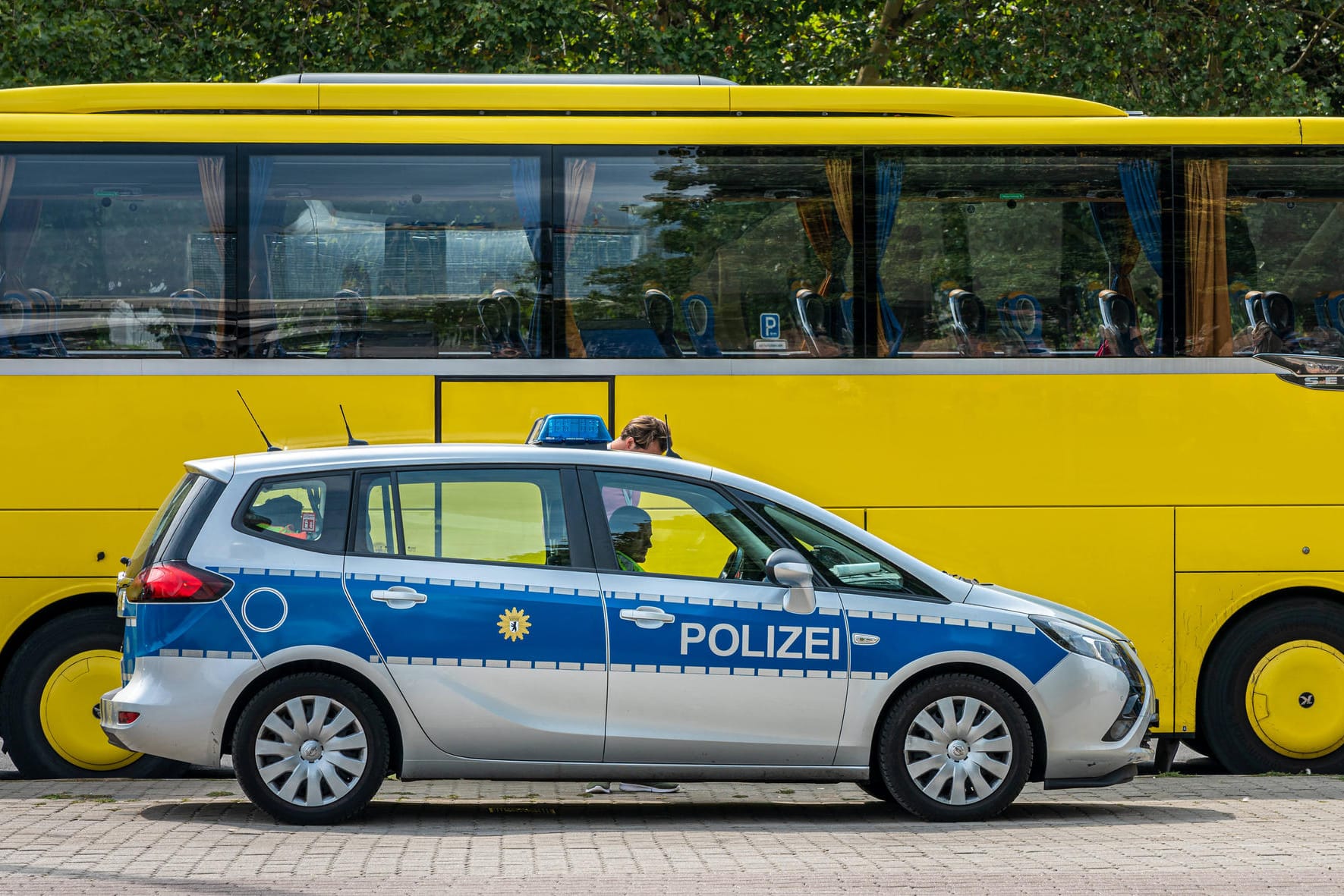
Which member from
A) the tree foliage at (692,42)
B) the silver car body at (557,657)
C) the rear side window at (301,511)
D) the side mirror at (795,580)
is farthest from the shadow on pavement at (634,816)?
the tree foliage at (692,42)

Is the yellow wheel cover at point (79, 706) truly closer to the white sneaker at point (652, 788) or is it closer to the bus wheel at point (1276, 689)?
the white sneaker at point (652, 788)

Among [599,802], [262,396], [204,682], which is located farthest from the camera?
[262,396]

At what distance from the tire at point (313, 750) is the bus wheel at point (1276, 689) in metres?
5.13

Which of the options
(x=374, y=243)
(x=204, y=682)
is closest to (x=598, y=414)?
(x=374, y=243)

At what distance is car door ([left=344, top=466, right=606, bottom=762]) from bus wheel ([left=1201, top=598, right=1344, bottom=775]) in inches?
168

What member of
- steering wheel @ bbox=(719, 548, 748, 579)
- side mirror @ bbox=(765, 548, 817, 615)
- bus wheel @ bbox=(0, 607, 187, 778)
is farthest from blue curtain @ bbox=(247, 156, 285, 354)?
side mirror @ bbox=(765, 548, 817, 615)

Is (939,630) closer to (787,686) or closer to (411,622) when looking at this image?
(787,686)

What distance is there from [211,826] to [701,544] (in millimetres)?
2555

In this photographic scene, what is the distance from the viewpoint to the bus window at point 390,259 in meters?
9.13

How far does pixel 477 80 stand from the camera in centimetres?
974

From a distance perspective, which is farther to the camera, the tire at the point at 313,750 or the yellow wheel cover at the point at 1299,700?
the yellow wheel cover at the point at 1299,700

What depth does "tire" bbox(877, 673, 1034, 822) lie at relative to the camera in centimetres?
755

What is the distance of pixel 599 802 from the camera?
8.34 meters

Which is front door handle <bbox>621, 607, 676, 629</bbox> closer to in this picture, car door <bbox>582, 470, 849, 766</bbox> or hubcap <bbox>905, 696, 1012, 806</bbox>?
car door <bbox>582, 470, 849, 766</bbox>
